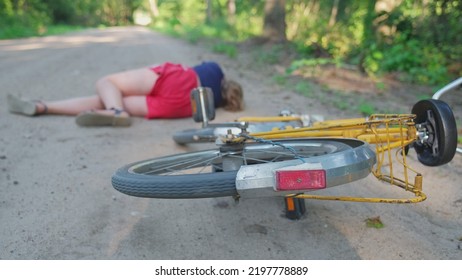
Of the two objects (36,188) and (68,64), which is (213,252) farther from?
(68,64)

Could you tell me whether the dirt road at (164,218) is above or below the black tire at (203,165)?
below

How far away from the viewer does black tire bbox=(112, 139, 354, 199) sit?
1.65 meters

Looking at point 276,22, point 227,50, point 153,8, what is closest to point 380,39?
point 276,22

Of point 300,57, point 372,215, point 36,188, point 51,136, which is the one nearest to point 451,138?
point 372,215

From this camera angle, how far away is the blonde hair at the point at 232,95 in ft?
14.6

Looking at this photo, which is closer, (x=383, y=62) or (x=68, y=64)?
(x=383, y=62)

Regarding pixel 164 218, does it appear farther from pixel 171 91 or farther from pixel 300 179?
pixel 171 91

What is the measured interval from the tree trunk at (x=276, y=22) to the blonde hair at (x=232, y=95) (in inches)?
236

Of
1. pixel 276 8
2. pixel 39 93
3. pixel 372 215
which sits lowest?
pixel 372 215

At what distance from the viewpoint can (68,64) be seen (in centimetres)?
774

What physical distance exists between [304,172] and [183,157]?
3.23 feet

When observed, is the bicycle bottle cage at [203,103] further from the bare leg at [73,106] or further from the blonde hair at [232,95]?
the bare leg at [73,106]

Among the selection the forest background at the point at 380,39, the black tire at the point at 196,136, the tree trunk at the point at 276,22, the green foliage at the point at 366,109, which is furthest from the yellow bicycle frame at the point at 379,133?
the tree trunk at the point at 276,22

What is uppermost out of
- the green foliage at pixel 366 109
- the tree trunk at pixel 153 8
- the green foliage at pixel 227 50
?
the tree trunk at pixel 153 8
